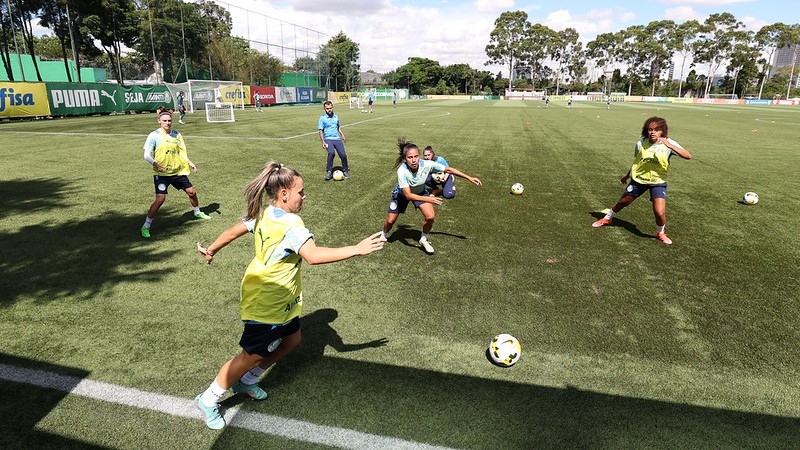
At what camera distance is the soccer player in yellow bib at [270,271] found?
2926 mm

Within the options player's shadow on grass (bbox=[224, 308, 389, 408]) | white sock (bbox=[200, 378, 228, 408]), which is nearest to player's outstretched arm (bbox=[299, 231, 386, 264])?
white sock (bbox=[200, 378, 228, 408])

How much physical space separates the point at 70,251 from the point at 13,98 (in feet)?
88.3

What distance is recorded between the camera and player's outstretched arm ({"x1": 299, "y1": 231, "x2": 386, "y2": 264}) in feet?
8.96

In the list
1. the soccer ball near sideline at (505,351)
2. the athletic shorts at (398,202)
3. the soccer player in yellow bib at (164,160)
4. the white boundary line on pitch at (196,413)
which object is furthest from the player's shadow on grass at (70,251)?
the soccer ball near sideline at (505,351)

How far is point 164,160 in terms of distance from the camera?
→ 714 cm

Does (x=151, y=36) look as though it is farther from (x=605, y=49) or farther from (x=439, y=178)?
(x=605, y=49)

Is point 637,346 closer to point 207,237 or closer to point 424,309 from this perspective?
point 424,309

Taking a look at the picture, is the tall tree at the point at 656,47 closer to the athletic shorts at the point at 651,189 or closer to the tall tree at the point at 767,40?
the tall tree at the point at 767,40

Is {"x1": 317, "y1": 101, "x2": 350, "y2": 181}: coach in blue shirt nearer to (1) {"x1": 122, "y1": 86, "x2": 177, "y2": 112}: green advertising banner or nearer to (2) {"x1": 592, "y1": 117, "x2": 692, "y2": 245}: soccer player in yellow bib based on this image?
(2) {"x1": 592, "y1": 117, "x2": 692, "y2": 245}: soccer player in yellow bib

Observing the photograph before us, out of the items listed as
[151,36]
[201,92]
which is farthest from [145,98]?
[151,36]

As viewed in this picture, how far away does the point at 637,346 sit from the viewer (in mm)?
4266

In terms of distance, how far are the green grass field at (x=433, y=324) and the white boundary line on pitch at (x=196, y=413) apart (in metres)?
0.02

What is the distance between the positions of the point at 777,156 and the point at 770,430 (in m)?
17.6

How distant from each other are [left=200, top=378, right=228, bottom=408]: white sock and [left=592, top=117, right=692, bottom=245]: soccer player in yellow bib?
6.86 m
